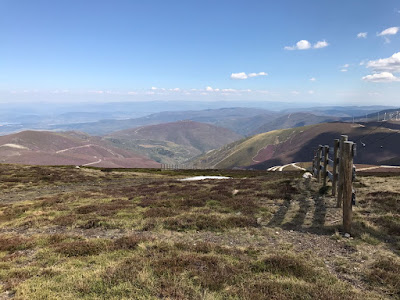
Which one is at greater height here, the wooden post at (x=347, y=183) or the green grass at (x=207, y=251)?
the wooden post at (x=347, y=183)

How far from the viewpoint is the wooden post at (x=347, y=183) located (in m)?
12.0

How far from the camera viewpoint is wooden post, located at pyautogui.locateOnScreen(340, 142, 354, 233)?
12008 millimetres

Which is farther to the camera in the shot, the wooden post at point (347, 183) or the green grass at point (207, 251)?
the wooden post at point (347, 183)

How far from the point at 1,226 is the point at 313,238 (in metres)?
20.4

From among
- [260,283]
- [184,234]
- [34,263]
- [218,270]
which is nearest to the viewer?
[260,283]

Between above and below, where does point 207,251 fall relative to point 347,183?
below

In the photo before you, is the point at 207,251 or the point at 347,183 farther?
the point at 347,183

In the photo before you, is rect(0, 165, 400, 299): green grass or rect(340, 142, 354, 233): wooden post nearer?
rect(0, 165, 400, 299): green grass

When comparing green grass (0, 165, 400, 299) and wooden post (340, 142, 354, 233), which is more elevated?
wooden post (340, 142, 354, 233)

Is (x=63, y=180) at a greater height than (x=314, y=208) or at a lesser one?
lesser

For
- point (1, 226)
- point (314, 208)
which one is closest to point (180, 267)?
point (314, 208)

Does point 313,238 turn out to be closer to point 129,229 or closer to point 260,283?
point 260,283

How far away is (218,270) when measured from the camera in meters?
8.31

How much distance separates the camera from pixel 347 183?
1232 cm
